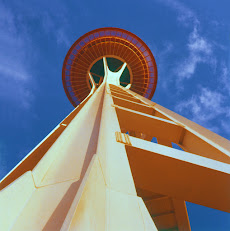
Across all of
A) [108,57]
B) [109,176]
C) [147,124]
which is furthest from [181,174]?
[108,57]

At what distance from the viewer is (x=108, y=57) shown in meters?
18.0

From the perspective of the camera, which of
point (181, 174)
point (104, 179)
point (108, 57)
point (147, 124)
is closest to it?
point (104, 179)

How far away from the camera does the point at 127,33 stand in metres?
16.1

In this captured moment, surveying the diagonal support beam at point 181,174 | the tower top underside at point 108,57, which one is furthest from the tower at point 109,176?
the tower top underside at point 108,57

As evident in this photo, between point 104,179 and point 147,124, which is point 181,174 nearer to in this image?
point 104,179

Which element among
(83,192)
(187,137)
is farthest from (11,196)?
(187,137)

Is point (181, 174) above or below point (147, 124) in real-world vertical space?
below

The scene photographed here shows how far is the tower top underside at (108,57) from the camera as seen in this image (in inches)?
639

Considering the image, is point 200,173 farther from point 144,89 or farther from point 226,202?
point 144,89

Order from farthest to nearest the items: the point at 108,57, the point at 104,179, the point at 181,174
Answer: the point at 108,57 → the point at 181,174 → the point at 104,179

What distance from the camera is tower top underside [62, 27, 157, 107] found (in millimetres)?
16223

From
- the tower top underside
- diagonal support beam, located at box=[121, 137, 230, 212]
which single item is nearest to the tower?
diagonal support beam, located at box=[121, 137, 230, 212]

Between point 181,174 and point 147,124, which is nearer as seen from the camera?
point 181,174

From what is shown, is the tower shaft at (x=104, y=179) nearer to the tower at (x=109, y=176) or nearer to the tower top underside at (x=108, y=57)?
the tower at (x=109, y=176)
